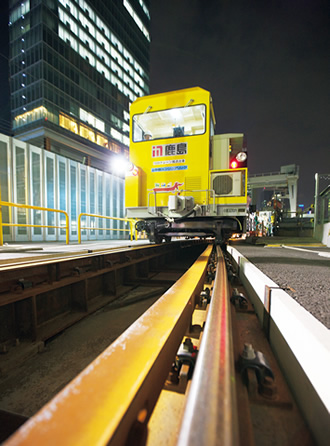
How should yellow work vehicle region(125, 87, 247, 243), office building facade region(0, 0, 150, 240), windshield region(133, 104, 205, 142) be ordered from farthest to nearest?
office building facade region(0, 0, 150, 240) < windshield region(133, 104, 205, 142) < yellow work vehicle region(125, 87, 247, 243)

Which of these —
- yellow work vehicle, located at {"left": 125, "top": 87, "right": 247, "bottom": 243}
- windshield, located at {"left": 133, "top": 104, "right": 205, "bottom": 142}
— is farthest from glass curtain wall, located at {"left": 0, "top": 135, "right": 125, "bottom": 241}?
windshield, located at {"left": 133, "top": 104, "right": 205, "bottom": 142}

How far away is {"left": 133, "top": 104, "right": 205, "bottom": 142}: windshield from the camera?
4988mm

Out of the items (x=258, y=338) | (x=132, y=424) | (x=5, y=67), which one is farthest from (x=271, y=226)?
(x=5, y=67)

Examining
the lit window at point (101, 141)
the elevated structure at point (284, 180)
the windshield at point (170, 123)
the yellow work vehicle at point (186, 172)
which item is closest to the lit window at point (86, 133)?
the lit window at point (101, 141)

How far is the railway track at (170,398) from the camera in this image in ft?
1.40

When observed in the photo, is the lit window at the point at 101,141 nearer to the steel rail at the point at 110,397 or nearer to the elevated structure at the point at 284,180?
the elevated structure at the point at 284,180

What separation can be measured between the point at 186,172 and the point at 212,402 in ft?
15.3

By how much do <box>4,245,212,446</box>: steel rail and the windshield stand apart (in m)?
4.89

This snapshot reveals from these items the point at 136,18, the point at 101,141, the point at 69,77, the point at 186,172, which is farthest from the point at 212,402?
the point at 136,18

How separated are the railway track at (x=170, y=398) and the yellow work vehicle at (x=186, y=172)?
3651 millimetres

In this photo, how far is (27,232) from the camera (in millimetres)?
9680

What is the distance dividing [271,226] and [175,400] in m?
14.9

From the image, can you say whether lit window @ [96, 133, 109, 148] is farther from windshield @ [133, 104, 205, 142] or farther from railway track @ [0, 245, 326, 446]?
railway track @ [0, 245, 326, 446]

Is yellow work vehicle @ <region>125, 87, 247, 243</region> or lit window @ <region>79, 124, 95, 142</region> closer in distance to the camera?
yellow work vehicle @ <region>125, 87, 247, 243</region>
